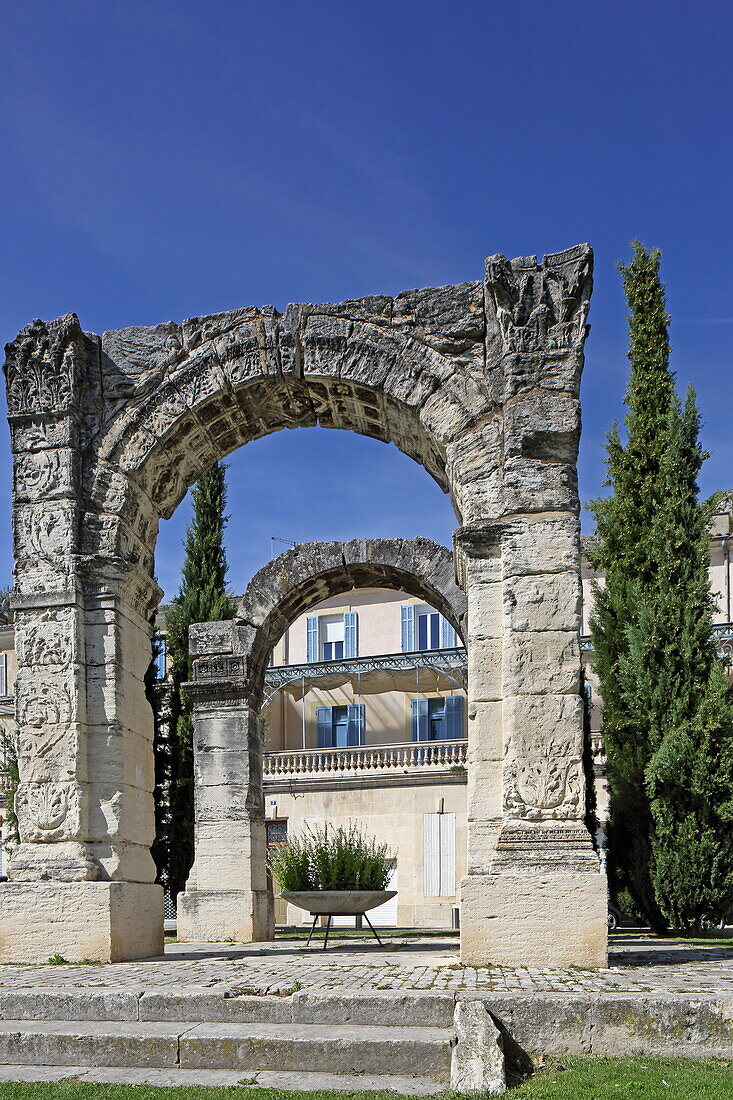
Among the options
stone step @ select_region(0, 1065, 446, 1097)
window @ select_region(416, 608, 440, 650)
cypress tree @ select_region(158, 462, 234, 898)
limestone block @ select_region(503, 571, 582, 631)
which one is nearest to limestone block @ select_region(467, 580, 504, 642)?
limestone block @ select_region(503, 571, 582, 631)

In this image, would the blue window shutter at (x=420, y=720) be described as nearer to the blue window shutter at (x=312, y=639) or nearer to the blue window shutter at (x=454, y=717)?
the blue window shutter at (x=454, y=717)

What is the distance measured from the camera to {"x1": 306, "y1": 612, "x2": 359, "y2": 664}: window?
29.2 meters

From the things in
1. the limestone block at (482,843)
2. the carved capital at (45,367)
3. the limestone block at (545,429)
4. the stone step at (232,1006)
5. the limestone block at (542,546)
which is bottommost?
the stone step at (232,1006)

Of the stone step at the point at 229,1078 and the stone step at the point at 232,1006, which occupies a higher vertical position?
the stone step at the point at 232,1006

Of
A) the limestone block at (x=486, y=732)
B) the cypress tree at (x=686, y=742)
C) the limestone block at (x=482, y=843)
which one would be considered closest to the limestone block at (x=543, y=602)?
the limestone block at (x=486, y=732)

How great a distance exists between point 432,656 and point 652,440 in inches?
528

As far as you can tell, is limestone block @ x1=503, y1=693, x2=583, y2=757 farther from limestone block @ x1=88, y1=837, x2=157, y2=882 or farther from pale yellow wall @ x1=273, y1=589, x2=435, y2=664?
pale yellow wall @ x1=273, y1=589, x2=435, y2=664

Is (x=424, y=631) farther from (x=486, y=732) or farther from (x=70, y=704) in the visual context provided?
(x=486, y=732)

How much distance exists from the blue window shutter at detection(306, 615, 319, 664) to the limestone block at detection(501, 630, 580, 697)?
21532mm

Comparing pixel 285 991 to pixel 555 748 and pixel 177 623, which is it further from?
pixel 177 623

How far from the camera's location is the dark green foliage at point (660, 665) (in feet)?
40.0

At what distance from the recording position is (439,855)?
73.5 ft

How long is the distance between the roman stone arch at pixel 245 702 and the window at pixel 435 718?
14.8 metres

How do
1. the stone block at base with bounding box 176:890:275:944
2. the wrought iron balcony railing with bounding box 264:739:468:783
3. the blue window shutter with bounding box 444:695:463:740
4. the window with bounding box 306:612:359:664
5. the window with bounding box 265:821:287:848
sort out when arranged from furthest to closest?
the window with bounding box 306:612:359:664 → the blue window shutter with bounding box 444:695:463:740 → the window with bounding box 265:821:287:848 → the wrought iron balcony railing with bounding box 264:739:468:783 → the stone block at base with bounding box 176:890:275:944
